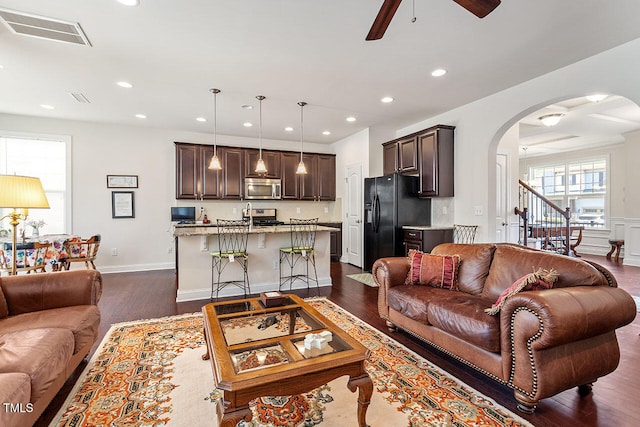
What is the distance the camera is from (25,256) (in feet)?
13.0

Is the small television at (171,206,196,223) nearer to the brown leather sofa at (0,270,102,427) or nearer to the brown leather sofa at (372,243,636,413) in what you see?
the brown leather sofa at (0,270,102,427)

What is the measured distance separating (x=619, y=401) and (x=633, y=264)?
20.6ft

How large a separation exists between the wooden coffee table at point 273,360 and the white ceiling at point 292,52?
238cm

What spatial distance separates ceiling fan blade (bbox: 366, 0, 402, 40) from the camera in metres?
1.74

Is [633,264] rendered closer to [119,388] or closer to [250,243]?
[250,243]

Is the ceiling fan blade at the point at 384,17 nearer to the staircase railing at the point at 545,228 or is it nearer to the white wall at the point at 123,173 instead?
the staircase railing at the point at 545,228

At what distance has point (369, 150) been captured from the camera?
6.04 metres

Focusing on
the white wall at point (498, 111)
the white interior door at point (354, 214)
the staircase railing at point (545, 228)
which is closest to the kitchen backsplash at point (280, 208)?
the white interior door at point (354, 214)

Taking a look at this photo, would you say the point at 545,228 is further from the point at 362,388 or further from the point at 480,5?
the point at 362,388

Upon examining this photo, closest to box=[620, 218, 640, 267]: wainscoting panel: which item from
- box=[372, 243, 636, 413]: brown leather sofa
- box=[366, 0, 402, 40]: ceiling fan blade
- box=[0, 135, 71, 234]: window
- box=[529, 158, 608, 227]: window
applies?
box=[529, 158, 608, 227]: window

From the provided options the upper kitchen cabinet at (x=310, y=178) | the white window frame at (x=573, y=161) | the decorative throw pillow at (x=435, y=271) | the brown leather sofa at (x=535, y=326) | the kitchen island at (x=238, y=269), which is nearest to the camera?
the brown leather sofa at (x=535, y=326)

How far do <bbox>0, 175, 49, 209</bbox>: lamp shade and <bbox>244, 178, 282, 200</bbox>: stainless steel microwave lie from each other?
4.22m

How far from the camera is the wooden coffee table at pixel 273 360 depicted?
53.3 inches

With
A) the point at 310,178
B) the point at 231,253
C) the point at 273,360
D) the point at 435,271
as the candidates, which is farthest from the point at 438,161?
the point at 273,360
